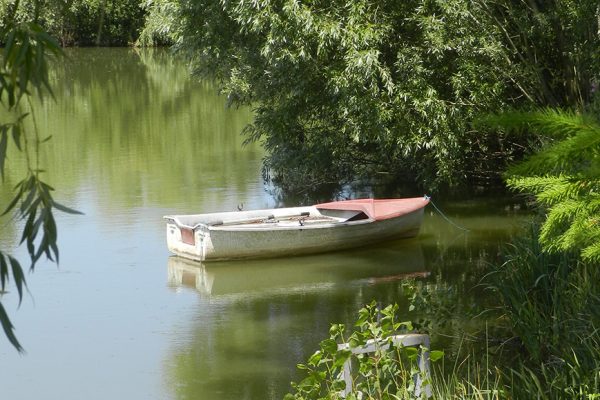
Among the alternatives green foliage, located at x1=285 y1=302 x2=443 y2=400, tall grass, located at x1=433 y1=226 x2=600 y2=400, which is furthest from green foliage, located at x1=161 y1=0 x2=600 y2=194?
green foliage, located at x1=285 y1=302 x2=443 y2=400

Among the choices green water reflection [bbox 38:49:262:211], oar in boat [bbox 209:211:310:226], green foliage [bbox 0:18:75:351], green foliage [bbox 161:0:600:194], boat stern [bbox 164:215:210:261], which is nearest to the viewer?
green foliage [bbox 0:18:75:351]

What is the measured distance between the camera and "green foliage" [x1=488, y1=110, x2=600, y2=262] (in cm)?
283

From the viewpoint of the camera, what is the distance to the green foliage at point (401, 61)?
41.5 feet

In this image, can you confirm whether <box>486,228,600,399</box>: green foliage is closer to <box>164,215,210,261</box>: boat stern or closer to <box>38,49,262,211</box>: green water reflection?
<box>164,215,210,261</box>: boat stern

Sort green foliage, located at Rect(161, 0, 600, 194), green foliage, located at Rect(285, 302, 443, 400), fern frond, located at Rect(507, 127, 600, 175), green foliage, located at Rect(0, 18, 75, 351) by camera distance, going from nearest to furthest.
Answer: fern frond, located at Rect(507, 127, 600, 175)
green foliage, located at Rect(0, 18, 75, 351)
green foliage, located at Rect(285, 302, 443, 400)
green foliage, located at Rect(161, 0, 600, 194)

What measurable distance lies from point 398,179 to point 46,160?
6315 mm

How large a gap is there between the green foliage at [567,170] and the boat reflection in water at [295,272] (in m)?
7.50

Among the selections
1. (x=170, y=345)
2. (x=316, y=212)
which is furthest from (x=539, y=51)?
(x=170, y=345)

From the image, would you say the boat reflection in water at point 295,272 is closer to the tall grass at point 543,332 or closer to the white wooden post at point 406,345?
the tall grass at point 543,332

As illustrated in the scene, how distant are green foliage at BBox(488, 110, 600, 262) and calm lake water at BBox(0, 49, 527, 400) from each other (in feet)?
15.1

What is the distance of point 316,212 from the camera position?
1292 cm

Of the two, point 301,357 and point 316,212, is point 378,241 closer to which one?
point 316,212

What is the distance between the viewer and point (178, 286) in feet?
36.1

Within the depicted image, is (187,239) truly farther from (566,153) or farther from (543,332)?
(566,153)
